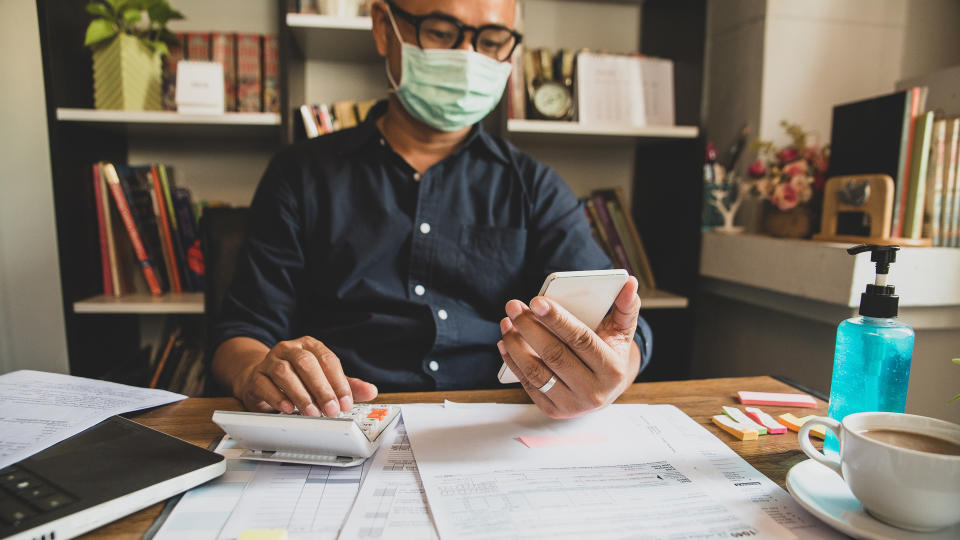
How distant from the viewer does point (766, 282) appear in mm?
1430

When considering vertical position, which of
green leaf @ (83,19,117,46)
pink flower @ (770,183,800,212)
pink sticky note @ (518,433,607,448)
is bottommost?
pink sticky note @ (518,433,607,448)

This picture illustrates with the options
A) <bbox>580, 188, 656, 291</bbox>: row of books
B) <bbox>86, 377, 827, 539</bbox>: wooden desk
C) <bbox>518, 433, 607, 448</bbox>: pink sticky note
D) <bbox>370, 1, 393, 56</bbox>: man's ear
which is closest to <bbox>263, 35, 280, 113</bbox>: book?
<bbox>370, 1, 393, 56</bbox>: man's ear

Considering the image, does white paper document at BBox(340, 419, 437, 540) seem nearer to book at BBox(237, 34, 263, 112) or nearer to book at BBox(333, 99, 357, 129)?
book at BBox(333, 99, 357, 129)

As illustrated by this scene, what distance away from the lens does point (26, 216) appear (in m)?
1.49

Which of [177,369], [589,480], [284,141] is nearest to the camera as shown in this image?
[589,480]

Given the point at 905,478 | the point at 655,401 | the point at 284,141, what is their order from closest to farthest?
1. the point at 905,478
2. the point at 655,401
3. the point at 284,141

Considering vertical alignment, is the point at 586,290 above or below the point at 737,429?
above

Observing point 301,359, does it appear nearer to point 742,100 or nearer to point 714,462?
point 714,462

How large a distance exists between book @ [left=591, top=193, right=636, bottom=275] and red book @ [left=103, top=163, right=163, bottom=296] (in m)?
1.34

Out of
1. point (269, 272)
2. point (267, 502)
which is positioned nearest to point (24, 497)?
point (267, 502)

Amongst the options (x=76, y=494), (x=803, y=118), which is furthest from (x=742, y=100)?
(x=76, y=494)

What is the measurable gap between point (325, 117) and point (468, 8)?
678mm

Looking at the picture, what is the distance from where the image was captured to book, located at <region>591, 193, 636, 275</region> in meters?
1.72

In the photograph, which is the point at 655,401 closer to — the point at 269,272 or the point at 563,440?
the point at 563,440
